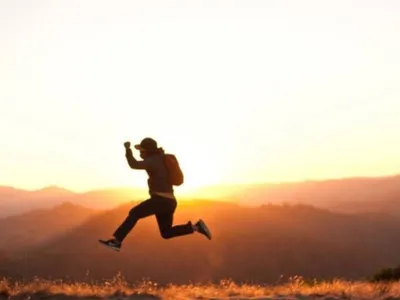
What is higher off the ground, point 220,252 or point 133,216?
point 133,216

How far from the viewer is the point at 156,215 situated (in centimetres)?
1094

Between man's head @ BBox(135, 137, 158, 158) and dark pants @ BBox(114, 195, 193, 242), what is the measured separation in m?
0.83

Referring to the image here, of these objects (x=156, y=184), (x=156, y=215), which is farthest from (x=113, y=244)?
(x=156, y=184)

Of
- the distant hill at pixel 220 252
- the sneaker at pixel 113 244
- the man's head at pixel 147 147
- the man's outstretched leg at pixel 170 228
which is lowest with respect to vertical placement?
the distant hill at pixel 220 252

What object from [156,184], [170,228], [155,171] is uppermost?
[155,171]

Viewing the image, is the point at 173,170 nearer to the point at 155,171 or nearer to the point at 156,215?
the point at 155,171

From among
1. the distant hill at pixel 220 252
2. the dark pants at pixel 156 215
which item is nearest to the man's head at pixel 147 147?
the dark pants at pixel 156 215

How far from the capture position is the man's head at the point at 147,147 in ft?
35.4

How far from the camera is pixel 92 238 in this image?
140 meters

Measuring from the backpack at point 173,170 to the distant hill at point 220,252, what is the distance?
9271 cm

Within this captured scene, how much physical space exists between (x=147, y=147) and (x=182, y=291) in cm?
282

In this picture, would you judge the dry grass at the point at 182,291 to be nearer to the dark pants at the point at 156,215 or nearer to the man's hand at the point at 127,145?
the dark pants at the point at 156,215

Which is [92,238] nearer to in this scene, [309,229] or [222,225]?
[222,225]

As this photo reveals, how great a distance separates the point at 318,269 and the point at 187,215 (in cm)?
3482
